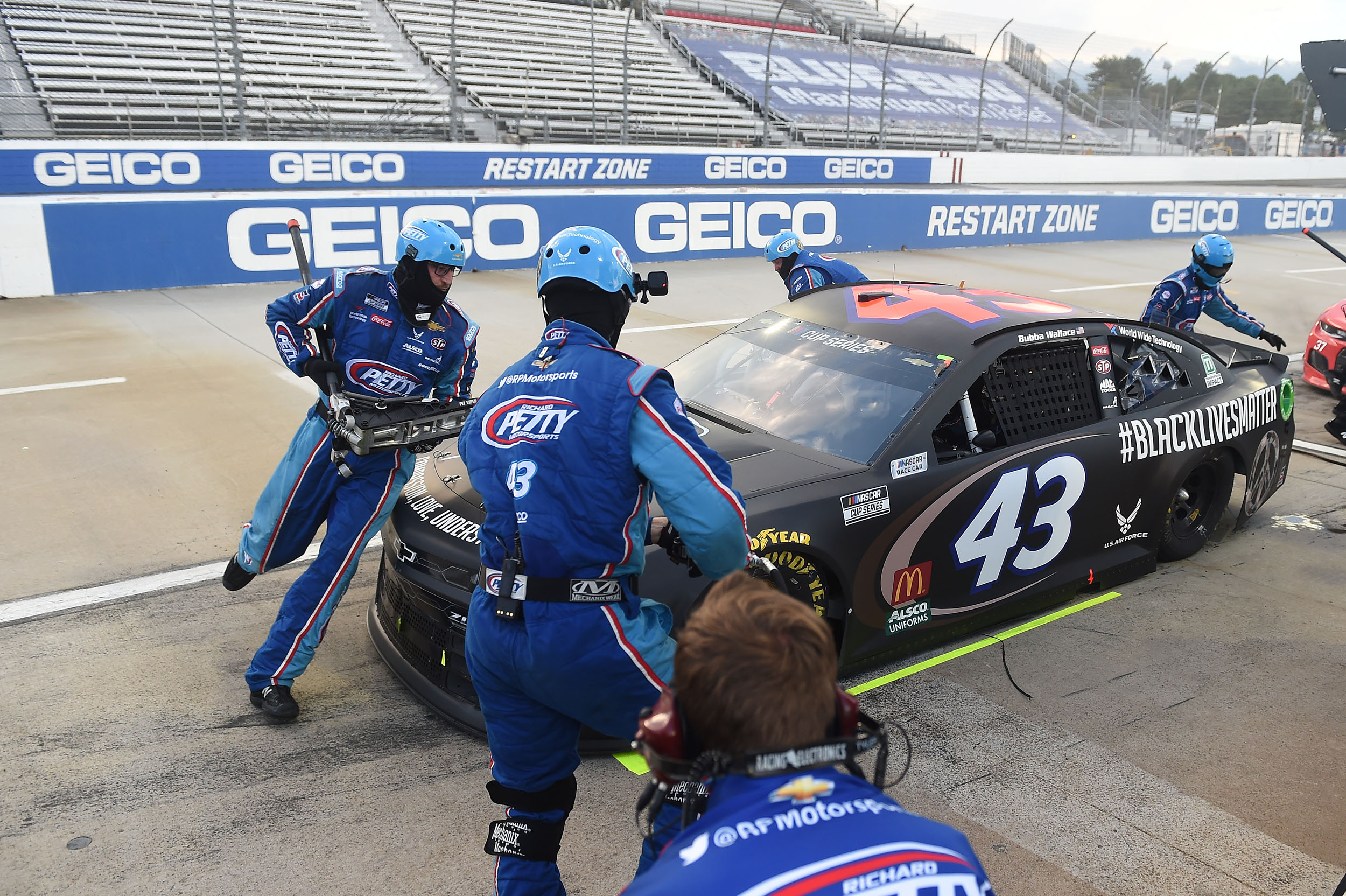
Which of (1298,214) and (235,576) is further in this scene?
(1298,214)

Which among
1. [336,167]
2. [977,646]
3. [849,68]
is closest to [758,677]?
[977,646]

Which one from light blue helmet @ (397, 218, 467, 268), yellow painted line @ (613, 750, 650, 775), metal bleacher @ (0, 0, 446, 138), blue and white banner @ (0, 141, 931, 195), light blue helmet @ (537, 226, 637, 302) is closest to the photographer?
light blue helmet @ (537, 226, 637, 302)

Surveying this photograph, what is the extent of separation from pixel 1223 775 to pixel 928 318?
2.26 meters

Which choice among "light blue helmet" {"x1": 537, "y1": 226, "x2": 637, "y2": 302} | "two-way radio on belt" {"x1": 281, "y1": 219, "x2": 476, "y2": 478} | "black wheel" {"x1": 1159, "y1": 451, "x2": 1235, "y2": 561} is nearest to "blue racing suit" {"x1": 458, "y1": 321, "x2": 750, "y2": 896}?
"light blue helmet" {"x1": 537, "y1": 226, "x2": 637, "y2": 302}

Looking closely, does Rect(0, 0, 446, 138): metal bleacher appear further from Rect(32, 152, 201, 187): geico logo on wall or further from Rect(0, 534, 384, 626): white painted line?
Rect(0, 534, 384, 626): white painted line

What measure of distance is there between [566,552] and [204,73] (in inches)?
758

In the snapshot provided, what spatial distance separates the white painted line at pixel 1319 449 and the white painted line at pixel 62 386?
9.57 m

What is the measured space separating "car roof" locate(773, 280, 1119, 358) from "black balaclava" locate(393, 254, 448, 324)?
192 centimetres

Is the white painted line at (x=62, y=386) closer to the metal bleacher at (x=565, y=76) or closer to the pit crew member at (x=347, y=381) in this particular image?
the pit crew member at (x=347, y=381)

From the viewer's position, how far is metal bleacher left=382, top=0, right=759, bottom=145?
72.9 feet

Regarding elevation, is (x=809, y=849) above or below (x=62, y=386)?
above

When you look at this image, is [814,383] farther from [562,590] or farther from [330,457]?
[562,590]

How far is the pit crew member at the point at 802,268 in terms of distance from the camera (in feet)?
22.4

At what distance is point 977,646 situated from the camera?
473 cm
